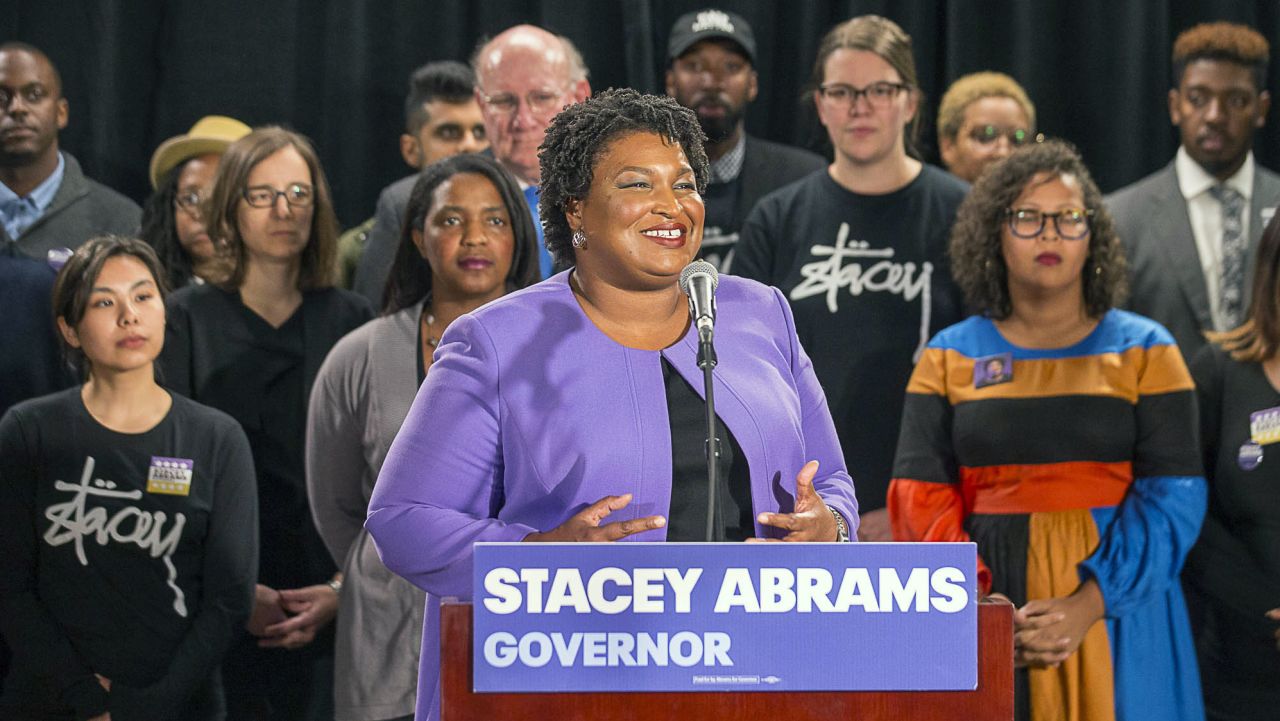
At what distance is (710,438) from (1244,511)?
2321mm

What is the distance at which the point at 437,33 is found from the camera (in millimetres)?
5184

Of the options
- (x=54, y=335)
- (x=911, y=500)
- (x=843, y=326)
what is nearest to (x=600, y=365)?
(x=911, y=500)

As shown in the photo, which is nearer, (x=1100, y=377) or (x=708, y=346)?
(x=708, y=346)

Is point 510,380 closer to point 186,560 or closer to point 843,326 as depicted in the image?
point 186,560

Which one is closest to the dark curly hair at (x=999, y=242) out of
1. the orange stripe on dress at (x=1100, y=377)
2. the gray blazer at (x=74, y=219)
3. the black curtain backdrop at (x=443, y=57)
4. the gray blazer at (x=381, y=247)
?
the orange stripe on dress at (x=1100, y=377)

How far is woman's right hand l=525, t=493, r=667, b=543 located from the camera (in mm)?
1859

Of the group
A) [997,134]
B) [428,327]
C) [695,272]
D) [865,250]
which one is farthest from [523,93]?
[695,272]

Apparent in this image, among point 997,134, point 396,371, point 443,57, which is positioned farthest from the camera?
point 443,57

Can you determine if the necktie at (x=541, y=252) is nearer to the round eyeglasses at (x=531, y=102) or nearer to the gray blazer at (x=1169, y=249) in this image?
the round eyeglasses at (x=531, y=102)

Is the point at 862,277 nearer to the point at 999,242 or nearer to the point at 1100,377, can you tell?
the point at 999,242

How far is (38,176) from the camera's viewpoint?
4.40m

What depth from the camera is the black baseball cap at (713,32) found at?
4.57 metres

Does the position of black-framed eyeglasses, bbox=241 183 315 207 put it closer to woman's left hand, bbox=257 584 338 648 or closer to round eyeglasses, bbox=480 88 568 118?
round eyeglasses, bbox=480 88 568 118

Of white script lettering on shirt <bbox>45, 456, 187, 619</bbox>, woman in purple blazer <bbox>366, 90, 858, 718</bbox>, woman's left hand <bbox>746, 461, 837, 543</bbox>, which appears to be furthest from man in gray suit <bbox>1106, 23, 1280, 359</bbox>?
white script lettering on shirt <bbox>45, 456, 187, 619</bbox>
